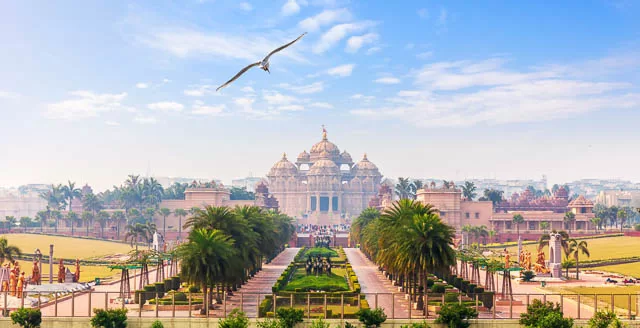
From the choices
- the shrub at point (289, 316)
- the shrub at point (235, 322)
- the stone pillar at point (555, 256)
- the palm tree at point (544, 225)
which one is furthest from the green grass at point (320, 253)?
the shrub at point (235, 322)

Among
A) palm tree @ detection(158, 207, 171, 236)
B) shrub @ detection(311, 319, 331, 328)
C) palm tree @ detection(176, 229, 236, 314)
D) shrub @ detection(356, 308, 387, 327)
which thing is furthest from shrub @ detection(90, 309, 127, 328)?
palm tree @ detection(158, 207, 171, 236)

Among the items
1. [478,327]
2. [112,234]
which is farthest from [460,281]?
[112,234]

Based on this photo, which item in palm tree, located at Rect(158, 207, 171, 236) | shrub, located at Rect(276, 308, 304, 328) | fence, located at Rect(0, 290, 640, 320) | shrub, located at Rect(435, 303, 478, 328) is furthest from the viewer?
palm tree, located at Rect(158, 207, 171, 236)

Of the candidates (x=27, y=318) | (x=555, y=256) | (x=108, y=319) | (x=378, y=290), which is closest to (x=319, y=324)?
(x=108, y=319)

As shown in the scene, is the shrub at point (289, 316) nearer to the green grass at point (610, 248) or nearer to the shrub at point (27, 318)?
the shrub at point (27, 318)

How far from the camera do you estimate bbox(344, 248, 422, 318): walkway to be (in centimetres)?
4122

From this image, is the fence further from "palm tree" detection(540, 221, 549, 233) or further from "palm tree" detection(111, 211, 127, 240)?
"palm tree" detection(111, 211, 127, 240)

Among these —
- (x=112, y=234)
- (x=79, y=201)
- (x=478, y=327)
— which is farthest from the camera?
(x=79, y=201)

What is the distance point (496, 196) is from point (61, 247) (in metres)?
90.5

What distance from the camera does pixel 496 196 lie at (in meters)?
167

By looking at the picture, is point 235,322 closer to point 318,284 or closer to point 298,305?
point 298,305

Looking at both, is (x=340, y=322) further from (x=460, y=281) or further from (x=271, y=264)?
(x=271, y=264)

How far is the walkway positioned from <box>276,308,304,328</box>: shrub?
3537 mm

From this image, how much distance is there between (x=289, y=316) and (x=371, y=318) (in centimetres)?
359
